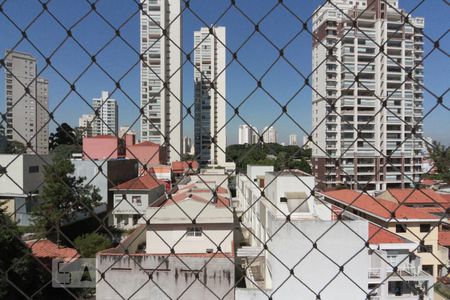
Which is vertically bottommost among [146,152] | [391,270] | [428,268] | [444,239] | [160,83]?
[428,268]

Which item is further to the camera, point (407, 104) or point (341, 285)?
point (407, 104)

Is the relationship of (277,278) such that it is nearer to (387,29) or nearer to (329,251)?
(329,251)

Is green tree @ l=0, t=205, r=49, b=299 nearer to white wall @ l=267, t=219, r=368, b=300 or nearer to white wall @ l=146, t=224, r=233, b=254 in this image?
white wall @ l=146, t=224, r=233, b=254

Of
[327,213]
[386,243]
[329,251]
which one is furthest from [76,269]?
[386,243]

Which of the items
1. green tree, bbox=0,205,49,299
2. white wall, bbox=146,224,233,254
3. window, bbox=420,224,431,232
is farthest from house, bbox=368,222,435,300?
green tree, bbox=0,205,49,299

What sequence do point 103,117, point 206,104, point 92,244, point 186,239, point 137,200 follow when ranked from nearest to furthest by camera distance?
point 103,117 < point 206,104 < point 186,239 < point 92,244 < point 137,200

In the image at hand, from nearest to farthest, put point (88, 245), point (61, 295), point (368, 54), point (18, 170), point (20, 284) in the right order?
point (20, 284) → point (61, 295) → point (88, 245) → point (18, 170) → point (368, 54)

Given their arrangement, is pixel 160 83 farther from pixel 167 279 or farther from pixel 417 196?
pixel 417 196

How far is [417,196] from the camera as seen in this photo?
7953 mm

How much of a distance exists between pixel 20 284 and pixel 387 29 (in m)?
15.1

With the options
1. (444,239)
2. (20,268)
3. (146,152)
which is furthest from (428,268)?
(20,268)

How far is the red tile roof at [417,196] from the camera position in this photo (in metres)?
0.95

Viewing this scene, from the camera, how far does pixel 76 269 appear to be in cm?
315

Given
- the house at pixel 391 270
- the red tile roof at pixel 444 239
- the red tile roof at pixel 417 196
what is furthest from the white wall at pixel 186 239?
the red tile roof at pixel 444 239
